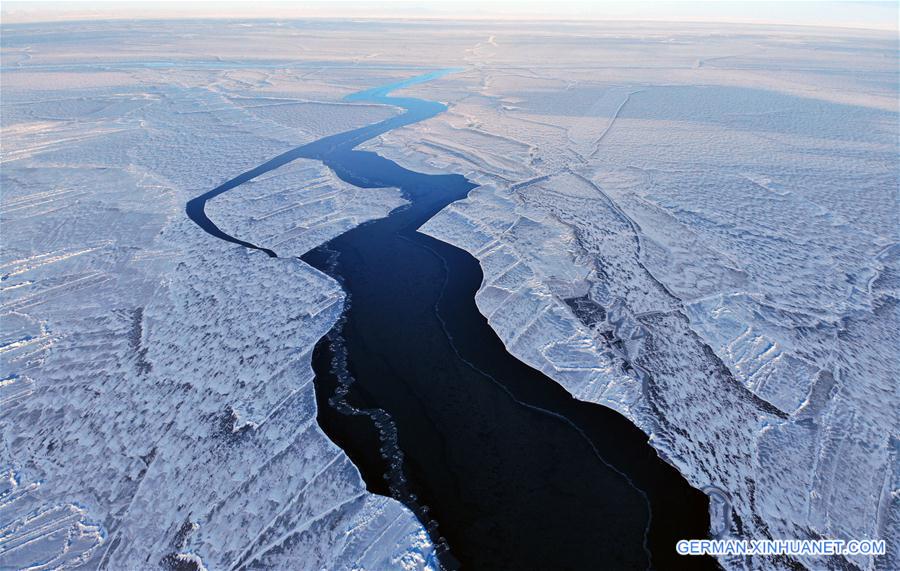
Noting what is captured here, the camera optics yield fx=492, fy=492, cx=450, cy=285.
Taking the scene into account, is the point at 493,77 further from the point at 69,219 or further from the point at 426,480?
the point at 426,480

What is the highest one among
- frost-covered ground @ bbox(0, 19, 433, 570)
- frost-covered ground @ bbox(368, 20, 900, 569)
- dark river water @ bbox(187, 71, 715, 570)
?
frost-covered ground @ bbox(368, 20, 900, 569)

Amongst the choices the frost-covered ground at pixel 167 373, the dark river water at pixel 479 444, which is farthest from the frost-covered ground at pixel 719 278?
the frost-covered ground at pixel 167 373

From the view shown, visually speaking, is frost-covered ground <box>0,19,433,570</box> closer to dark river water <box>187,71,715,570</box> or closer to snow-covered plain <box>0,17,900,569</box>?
snow-covered plain <box>0,17,900,569</box>

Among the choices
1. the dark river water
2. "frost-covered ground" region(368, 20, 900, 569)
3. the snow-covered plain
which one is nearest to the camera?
the dark river water

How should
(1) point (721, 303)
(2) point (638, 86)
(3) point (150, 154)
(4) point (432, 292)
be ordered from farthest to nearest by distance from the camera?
(2) point (638, 86)
(3) point (150, 154)
(4) point (432, 292)
(1) point (721, 303)

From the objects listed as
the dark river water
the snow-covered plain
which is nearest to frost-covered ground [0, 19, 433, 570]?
the snow-covered plain

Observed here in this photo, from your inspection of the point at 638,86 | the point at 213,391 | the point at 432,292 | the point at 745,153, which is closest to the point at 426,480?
the point at 213,391
